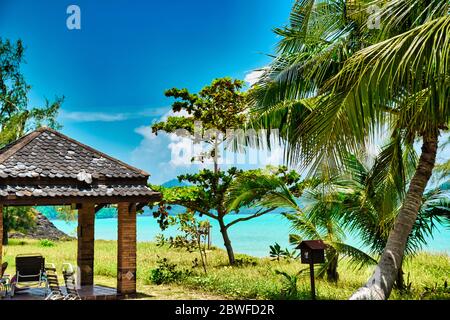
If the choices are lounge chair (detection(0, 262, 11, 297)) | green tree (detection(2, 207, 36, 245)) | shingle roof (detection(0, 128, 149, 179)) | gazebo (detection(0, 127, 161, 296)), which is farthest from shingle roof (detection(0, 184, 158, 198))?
green tree (detection(2, 207, 36, 245))

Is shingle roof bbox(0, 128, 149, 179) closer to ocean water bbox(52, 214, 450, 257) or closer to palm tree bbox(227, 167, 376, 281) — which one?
palm tree bbox(227, 167, 376, 281)

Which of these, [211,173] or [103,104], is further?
[103,104]

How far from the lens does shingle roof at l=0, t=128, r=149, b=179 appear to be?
1058cm

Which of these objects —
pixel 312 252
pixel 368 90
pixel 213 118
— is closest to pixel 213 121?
pixel 213 118

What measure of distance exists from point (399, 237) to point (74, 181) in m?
6.26

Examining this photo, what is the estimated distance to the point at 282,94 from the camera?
11.1 metres

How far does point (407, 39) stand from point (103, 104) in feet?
191

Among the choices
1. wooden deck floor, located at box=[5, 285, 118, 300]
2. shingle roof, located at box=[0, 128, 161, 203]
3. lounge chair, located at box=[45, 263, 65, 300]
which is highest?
Result: shingle roof, located at box=[0, 128, 161, 203]

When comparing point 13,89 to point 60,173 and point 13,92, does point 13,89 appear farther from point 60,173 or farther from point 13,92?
point 60,173

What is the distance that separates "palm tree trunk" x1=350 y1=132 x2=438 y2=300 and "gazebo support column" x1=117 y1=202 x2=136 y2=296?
5.10 m

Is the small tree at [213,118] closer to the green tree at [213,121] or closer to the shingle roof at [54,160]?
the green tree at [213,121]

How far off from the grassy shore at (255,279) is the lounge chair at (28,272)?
2148 millimetres

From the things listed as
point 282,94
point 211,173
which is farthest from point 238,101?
point 282,94
